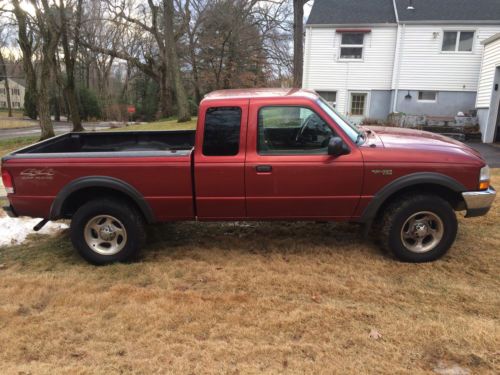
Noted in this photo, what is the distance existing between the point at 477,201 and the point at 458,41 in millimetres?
17127

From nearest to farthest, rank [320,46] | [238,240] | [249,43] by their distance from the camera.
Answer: [238,240] → [320,46] → [249,43]

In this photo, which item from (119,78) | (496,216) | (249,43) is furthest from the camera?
(119,78)

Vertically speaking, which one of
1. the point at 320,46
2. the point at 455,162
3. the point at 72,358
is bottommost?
the point at 72,358

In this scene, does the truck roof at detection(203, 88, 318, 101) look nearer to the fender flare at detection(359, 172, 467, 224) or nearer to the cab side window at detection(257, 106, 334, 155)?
the cab side window at detection(257, 106, 334, 155)

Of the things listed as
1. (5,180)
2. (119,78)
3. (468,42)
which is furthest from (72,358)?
(119,78)

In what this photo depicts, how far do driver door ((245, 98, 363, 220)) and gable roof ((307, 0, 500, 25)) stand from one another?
16414mm

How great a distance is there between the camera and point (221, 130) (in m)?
4.30

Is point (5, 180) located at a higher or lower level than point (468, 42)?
lower

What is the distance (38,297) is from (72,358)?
3.90 feet

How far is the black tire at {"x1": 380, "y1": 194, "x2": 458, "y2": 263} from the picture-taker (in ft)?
13.9

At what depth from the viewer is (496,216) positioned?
5.71 metres

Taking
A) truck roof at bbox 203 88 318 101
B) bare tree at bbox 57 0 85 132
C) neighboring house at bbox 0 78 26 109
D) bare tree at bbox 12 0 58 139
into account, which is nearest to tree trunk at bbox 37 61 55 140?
bare tree at bbox 12 0 58 139

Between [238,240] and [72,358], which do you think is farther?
[238,240]

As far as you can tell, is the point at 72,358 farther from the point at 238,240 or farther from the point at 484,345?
the point at 484,345
